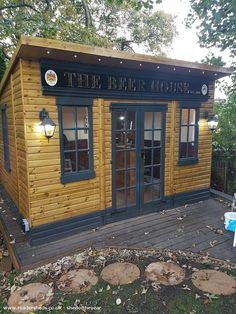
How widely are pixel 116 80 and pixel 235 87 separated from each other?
196 inches

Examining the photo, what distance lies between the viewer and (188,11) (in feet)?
24.3

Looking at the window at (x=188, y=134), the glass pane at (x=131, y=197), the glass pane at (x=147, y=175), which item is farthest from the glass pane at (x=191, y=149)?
the glass pane at (x=131, y=197)

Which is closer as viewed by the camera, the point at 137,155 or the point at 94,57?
the point at 94,57

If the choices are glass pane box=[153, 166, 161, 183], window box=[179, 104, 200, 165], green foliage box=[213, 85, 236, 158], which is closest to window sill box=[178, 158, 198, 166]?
window box=[179, 104, 200, 165]

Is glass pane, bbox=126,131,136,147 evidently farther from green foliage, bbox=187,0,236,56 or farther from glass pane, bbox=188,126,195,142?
green foliage, bbox=187,0,236,56

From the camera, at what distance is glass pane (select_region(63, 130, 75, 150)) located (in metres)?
3.68

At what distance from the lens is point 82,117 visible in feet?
12.4

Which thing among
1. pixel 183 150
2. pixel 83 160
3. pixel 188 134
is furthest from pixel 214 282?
pixel 188 134

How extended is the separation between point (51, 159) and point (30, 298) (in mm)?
1843

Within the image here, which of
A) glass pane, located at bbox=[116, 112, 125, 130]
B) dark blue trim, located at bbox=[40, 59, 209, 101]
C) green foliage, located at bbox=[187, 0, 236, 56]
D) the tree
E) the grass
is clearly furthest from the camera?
the tree

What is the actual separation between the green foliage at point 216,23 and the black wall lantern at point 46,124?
5.15 m

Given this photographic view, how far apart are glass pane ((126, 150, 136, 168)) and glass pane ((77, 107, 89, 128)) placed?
39.6 inches

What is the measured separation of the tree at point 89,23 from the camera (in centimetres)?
726

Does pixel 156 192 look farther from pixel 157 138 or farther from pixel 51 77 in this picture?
pixel 51 77
